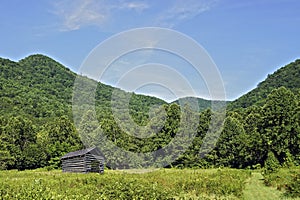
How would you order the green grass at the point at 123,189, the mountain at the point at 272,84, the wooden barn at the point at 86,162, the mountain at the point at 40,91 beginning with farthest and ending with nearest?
the mountain at the point at 272,84 → the mountain at the point at 40,91 → the wooden barn at the point at 86,162 → the green grass at the point at 123,189

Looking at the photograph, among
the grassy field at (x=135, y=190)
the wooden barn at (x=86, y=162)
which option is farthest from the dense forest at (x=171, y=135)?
the grassy field at (x=135, y=190)

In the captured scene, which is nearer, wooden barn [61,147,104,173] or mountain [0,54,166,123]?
wooden barn [61,147,104,173]

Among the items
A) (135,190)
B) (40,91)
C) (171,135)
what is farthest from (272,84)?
(135,190)

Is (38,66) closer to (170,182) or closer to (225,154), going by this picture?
(225,154)

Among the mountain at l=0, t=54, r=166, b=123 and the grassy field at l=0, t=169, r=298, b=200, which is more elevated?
the mountain at l=0, t=54, r=166, b=123

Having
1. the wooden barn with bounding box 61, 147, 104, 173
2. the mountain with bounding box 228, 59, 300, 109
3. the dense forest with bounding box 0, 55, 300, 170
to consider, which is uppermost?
the mountain with bounding box 228, 59, 300, 109

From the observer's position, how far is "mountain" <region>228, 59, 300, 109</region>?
63469 mm

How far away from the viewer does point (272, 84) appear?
66062 mm

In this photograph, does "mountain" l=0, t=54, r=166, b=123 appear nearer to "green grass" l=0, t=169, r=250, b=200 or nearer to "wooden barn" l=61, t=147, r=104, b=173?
"wooden barn" l=61, t=147, r=104, b=173

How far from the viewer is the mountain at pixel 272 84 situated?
6347 centimetres

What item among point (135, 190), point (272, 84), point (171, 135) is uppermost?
point (272, 84)

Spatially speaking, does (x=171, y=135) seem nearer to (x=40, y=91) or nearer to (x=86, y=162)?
(x=86, y=162)

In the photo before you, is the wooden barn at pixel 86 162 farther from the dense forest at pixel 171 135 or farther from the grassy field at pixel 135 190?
the grassy field at pixel 135 190

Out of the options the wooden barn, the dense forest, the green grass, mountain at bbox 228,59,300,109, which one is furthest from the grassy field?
mountain at bbox 228,59,300,109
